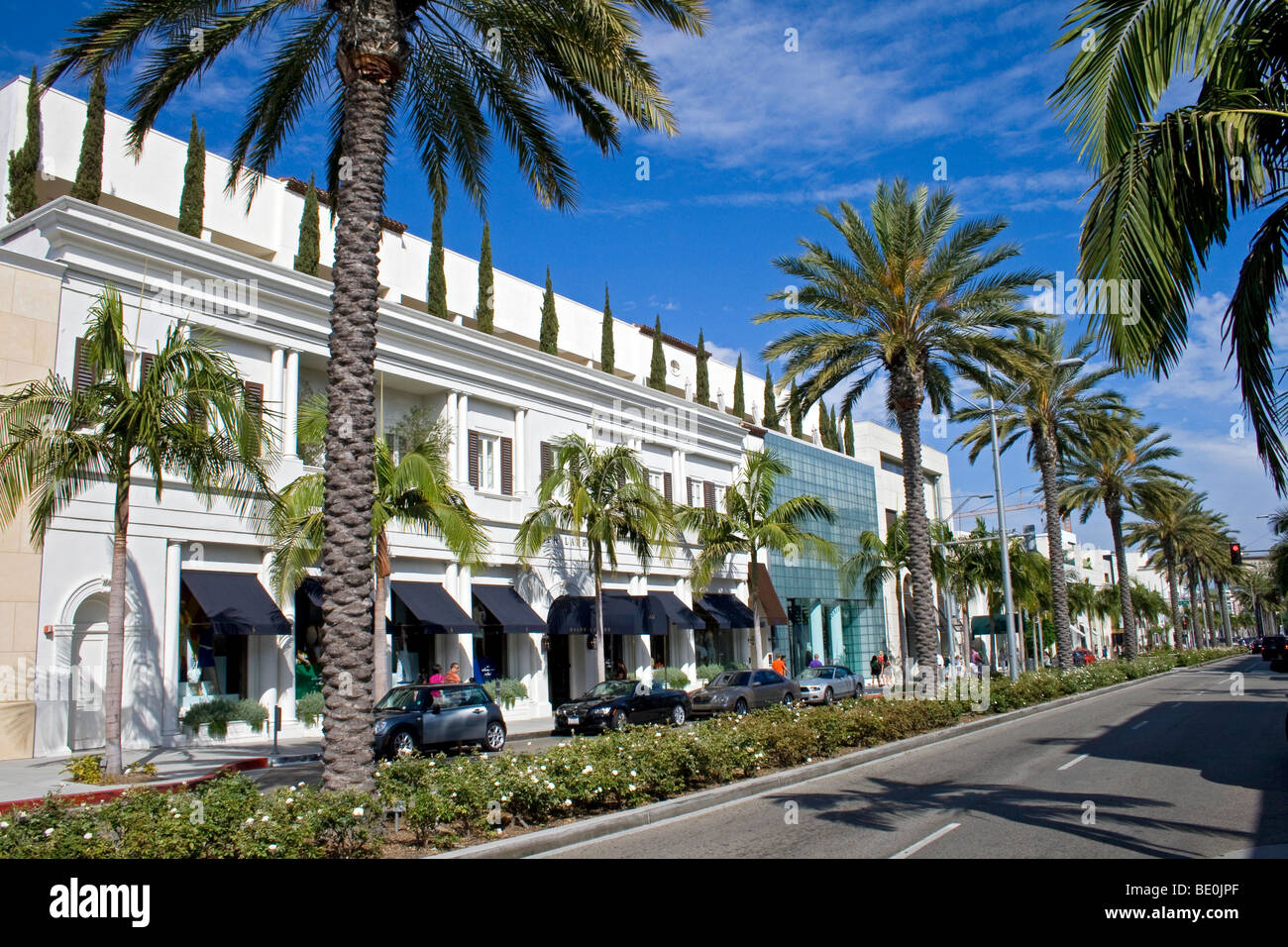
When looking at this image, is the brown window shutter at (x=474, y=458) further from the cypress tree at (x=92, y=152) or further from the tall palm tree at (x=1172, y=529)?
the tall palm tree at (x=1172, y=529)

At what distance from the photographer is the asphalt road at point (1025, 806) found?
8.82 m

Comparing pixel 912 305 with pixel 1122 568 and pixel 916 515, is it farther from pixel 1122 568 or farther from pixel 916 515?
pixel 1122 568

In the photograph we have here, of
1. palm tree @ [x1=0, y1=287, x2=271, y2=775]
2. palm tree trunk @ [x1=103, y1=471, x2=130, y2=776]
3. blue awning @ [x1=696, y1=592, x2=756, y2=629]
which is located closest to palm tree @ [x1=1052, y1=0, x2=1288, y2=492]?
palm tree @ [x1=0, y1=287, x2=271, y2=775]

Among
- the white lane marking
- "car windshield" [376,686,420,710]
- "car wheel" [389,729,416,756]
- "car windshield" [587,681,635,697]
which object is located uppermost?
"car windshield" [376,686,420,710]

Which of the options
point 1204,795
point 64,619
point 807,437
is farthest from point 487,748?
point 807,437

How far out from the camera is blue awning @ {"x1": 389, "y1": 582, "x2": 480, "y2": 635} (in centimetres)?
2642

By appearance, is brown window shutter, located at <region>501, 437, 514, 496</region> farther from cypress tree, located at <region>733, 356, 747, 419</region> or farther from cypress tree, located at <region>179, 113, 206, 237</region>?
cypress tree, located at <region>733, 356, 747, 419</region>

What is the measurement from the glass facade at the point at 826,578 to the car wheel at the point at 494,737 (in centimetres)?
2643

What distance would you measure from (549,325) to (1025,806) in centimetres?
2816

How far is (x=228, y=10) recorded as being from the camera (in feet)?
40.9

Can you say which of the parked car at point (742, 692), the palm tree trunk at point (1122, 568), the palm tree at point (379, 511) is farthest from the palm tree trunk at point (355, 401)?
the palm tree trunk at point (1122, 568)

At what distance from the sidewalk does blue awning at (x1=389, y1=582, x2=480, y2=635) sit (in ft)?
13.9

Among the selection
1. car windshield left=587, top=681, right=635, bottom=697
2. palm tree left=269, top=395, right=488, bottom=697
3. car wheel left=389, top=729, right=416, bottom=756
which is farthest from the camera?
car windshield left=587, top=681, right=635, bottom=697
